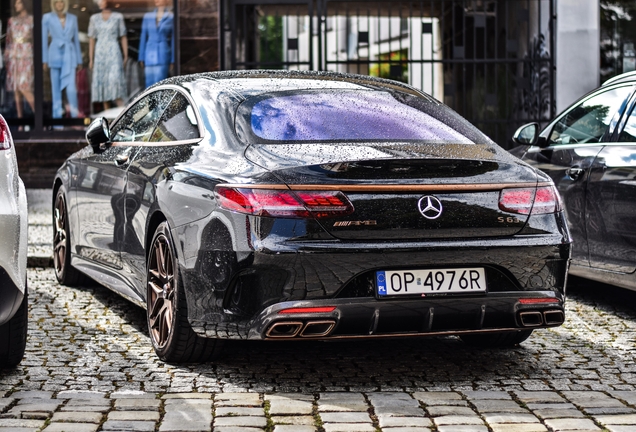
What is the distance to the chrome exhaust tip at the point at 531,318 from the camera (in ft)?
17.5

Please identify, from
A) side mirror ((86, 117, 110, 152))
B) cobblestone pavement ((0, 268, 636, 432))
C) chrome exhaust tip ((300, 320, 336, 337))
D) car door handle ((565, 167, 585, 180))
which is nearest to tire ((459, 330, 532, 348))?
cobblestone pavement ((0, 268, 636, 432))

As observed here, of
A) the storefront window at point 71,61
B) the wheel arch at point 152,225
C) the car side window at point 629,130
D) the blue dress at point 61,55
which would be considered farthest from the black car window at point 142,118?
the blue dress at point 61,55

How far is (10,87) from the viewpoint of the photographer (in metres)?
15.6

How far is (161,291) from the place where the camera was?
592cm

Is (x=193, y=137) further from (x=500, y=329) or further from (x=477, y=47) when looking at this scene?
(x=477, y=47)

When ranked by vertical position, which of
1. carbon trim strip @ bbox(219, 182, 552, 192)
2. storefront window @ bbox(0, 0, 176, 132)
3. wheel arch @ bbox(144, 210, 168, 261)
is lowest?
wheel arch @ bbox(144, 210, 168, 261)

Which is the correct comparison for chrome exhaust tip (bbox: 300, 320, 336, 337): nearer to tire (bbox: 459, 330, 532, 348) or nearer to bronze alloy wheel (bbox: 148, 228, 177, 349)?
bronze alloy wheel (bbox: 148, 228, 177, 349)

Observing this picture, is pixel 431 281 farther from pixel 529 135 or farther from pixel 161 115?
pixel 529 135

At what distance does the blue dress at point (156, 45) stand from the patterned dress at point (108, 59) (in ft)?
1.07

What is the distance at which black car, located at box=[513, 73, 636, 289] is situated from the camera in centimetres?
708

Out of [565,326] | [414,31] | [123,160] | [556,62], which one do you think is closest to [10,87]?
[414,31]

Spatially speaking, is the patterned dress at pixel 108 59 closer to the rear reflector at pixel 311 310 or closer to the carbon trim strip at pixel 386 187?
the carbon trim strip at pixel 386 187

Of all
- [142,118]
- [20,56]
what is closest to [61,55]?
[20,56]

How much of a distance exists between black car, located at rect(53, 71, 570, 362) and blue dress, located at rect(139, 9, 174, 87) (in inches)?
364
